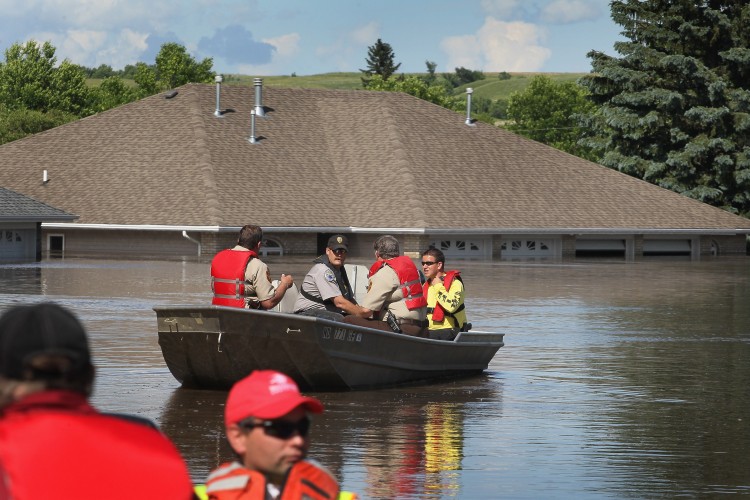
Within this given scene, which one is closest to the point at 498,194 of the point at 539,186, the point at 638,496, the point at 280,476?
the point at 539,186

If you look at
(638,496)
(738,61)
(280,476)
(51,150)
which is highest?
(738,61)

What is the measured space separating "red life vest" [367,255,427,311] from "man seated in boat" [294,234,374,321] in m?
0.49

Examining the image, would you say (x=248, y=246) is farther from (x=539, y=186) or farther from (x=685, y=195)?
(x=685, y=195)

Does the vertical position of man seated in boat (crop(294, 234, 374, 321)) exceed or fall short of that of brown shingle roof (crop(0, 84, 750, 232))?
it falls short

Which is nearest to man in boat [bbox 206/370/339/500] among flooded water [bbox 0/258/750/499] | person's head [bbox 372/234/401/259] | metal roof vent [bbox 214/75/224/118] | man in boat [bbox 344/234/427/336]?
flooded water [bbox 0/258/750/499]

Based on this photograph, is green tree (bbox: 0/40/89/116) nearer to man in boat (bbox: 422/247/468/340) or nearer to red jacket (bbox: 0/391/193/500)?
man in boat (bbox: 422/247/468/340)

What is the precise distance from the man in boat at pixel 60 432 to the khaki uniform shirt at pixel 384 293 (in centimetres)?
1283

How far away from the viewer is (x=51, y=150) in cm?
6288

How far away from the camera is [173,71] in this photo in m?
115

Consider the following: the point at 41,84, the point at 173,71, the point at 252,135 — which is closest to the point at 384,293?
the point at 252,135

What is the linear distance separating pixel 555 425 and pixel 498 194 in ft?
156

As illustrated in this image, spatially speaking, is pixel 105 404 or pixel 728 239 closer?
pixel 105 404

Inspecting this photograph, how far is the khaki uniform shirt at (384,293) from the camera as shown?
1639cm

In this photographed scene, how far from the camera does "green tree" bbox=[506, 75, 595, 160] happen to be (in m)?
130
